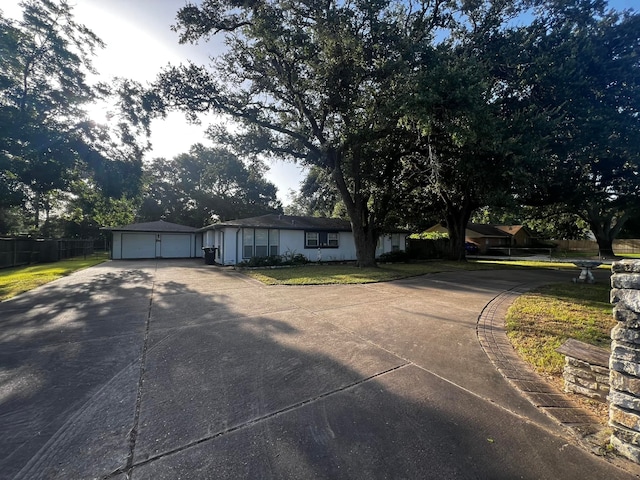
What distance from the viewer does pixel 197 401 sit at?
103 inches

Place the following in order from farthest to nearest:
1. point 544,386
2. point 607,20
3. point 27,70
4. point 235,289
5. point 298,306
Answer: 1. point 27,70
2. point 607,20
3. point 235,289
4. point 298,306
5. point 544,386

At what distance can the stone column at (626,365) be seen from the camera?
6.28 ft

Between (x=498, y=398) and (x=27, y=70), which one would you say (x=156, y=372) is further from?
(x=27, y=70)

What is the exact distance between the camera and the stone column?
1.91 meters

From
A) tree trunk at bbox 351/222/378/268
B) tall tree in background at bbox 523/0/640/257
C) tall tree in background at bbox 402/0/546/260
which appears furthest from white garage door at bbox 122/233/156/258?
tall tree in background at bbox 523/0/640/257

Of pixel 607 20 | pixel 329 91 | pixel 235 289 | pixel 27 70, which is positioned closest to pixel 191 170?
pixel 27 70

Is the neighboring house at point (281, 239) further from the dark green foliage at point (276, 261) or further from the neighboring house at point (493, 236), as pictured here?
the neighboring house at point (493, 236)

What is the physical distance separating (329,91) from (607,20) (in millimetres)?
10585

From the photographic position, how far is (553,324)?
15.6 feet

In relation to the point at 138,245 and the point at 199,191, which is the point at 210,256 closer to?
the point at 138,245

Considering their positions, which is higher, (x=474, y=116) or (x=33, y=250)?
(x=474, y=116)

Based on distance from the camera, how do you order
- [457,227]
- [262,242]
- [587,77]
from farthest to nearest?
[457,227], [262,242], [587,77]

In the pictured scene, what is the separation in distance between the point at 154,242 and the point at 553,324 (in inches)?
941

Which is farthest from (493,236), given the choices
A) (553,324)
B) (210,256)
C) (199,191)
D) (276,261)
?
(199,191)
